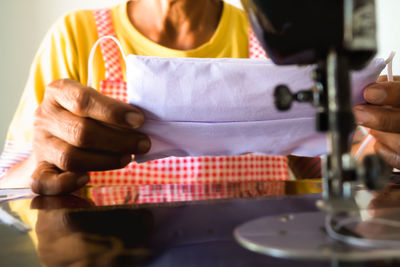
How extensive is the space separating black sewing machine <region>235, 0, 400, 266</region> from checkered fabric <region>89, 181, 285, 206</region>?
190 millimetres

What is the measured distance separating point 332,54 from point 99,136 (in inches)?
14.7

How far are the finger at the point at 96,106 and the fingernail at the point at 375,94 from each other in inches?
13.2

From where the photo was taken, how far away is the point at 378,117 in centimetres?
58

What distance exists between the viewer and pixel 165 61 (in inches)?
22.6

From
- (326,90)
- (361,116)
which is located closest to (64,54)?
(361,116)

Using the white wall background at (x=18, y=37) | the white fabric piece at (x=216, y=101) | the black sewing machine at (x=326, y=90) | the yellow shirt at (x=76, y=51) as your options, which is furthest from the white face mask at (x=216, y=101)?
the white wall background at (x=18, y=37)

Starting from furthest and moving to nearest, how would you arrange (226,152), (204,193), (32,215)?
(226,152) → (204,193) → (32,215)

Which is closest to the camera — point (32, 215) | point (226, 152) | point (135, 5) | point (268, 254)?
point (268, 254)

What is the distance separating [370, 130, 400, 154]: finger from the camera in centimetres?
64

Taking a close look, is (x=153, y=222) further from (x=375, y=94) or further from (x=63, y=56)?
(x=63, y=56)

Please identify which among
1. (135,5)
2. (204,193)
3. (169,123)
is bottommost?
(204,193)

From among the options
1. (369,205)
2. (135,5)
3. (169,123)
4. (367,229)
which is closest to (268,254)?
(367,229)

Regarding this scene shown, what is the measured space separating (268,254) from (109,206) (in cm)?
25

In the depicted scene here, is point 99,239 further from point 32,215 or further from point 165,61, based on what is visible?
point 165,61
